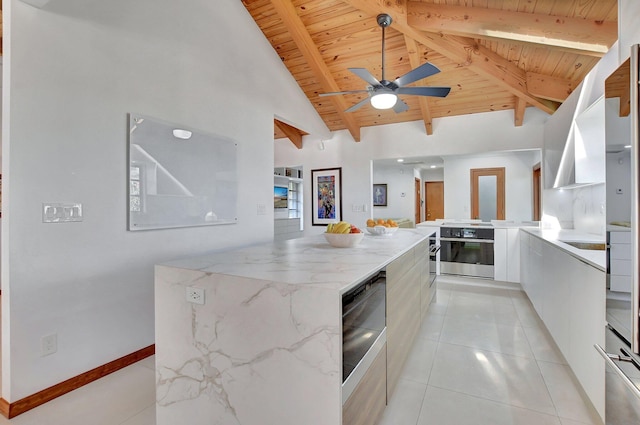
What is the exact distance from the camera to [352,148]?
5504 millimetres

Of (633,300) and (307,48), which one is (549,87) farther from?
(633,300)

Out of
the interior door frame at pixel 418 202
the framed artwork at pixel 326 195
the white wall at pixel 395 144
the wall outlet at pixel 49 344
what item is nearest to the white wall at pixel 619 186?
the wall outlet at pixel 49 344

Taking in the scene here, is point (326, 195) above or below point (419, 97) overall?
below

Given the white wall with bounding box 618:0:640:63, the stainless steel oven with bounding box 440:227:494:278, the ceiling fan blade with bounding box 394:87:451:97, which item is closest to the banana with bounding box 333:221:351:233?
Answer: the ceiling fan blade with bounding box 394:87:451:97

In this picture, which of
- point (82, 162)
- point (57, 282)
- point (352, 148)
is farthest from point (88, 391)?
point (352, 148)

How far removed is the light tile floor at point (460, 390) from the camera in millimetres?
1695

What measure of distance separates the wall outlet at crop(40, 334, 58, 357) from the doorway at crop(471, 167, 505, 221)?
22.0 feet

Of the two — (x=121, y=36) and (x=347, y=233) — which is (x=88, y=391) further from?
(x=121, y=36)

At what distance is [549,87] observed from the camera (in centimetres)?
349

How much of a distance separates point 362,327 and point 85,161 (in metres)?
2.07

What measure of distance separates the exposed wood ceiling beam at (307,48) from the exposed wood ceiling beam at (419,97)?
3.56 ft

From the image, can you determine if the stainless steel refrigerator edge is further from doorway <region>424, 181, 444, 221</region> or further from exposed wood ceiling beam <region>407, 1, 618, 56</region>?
doorway <region>424, 181, 444, 221</region>

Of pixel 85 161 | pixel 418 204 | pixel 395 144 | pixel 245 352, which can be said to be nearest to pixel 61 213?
pixel 85 161

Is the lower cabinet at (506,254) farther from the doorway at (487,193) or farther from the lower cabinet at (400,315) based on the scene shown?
the lower cabinet at (400,315)
